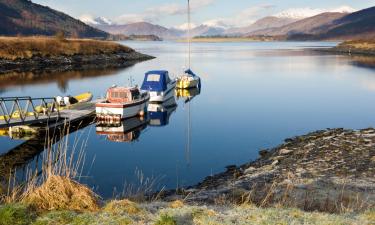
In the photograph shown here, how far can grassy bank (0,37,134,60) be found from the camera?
333 ft

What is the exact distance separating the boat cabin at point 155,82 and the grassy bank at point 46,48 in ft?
191

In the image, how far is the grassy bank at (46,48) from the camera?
101625 millimetres

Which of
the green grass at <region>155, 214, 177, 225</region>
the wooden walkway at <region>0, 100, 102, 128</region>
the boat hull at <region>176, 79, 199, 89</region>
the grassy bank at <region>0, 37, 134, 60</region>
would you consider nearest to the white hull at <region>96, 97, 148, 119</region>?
the wooden walkway at <region>0, 100, 102, 128</region>

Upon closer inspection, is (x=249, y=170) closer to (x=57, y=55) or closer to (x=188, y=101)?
(x=188, y=101)

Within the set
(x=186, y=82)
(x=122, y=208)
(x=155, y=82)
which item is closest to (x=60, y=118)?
(x=155, y=82)

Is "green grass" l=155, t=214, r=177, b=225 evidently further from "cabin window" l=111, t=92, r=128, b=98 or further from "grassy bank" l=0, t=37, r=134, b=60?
"grassy bank" l=0, t=37, r=134, b=60

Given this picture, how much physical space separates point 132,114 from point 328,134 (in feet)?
65.7

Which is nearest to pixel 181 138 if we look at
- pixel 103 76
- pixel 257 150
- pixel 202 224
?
pixel 257 150

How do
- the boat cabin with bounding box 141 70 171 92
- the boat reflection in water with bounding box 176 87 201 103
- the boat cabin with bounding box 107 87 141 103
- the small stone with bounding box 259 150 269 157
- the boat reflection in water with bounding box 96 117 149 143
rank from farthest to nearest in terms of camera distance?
the boat reflection in water with bounding box 176 87 201 103, the boat cabin with bounding box 141 70 171 92, the boat cabin with bounding box 107 87 141 103, the boat reflection in water with bounding box 96 117 149 143, the small stone with bounding box 259 150 269 157

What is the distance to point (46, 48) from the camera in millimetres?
112812

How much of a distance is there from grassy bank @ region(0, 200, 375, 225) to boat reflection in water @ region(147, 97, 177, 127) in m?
31.0

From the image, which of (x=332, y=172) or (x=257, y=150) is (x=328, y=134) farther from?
(x=332, y=172)

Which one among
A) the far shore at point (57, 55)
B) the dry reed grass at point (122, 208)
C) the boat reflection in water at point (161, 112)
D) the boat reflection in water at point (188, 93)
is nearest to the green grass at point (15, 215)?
the dry reed grass at point (122, 208)

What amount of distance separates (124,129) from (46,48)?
83724 mm
